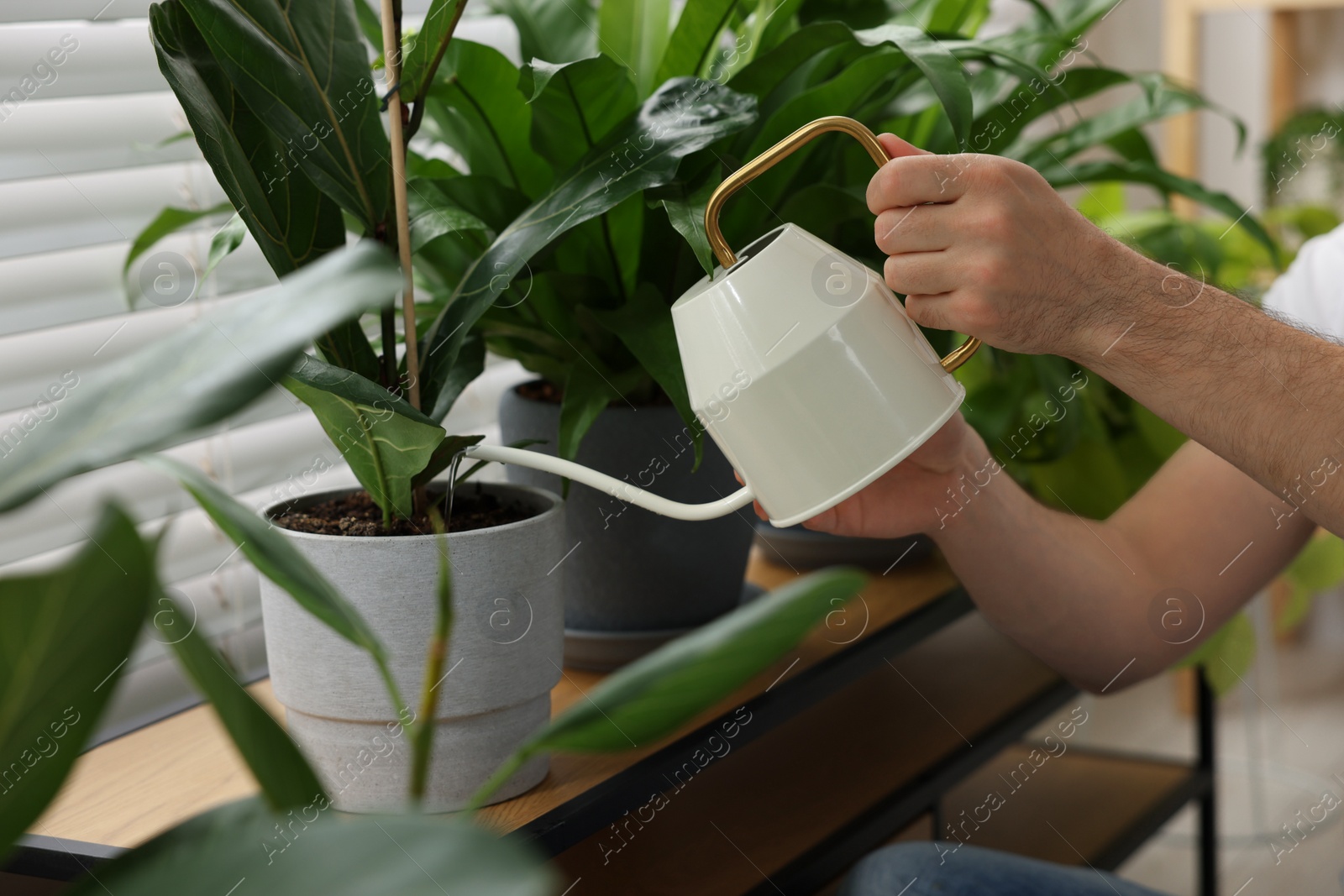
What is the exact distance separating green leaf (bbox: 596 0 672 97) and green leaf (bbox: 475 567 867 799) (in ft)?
2.28

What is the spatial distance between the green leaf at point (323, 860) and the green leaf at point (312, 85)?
420 millimetres

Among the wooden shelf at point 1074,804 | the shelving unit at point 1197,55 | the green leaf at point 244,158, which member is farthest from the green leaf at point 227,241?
the shelving unit at point 1197,55

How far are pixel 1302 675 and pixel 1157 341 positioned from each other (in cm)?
220

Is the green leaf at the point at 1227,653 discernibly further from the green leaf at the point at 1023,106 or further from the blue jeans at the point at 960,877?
the green leaf at the point at 1023,106

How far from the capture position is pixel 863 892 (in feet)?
2.72

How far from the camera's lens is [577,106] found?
28.4 inches

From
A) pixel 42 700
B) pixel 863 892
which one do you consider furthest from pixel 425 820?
pixel 863 892

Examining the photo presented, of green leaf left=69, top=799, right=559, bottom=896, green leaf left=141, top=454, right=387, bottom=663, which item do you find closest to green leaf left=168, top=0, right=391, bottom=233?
green leaf left=141, top=454, right=387, bottom=663

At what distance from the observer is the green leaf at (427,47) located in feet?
1.86

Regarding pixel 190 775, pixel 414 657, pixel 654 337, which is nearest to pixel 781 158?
pixel 654 337

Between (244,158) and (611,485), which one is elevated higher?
(244,158)

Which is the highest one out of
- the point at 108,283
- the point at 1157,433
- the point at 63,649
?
the point at 63,649

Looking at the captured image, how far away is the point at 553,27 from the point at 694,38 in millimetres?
189

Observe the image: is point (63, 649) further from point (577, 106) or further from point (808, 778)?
point (808, 778)
